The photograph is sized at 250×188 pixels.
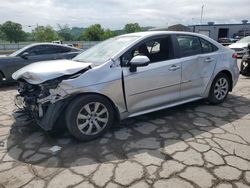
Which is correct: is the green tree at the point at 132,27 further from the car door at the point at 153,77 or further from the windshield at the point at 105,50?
the car door at the point at 153,77

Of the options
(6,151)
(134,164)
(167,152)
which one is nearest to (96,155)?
(134,164)

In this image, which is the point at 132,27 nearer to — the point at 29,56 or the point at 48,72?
the point at 29,56

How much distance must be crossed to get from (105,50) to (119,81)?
844 mm

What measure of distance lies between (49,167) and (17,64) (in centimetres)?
565

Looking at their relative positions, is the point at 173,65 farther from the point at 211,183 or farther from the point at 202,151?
the point at 211,183

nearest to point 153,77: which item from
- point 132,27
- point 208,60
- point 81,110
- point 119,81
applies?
point 119,81

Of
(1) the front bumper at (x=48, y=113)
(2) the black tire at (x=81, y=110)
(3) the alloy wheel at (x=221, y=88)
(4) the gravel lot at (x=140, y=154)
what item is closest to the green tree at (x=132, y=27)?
(3) the alloy wheel at (x=221, y=88)

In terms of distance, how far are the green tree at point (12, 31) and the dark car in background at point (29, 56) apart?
74.9 metres

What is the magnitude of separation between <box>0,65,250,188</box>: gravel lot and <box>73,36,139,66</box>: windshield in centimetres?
118

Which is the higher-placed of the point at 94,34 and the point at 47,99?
the point at 94,34

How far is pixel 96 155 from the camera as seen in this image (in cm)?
328

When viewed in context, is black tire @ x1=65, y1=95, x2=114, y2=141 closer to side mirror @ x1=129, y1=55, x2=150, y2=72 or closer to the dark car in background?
side mirror @ x1=129, y1=55, x2=150, y2=72

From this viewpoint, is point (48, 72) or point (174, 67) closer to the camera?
point (48, 72)

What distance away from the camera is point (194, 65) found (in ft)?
15.1
